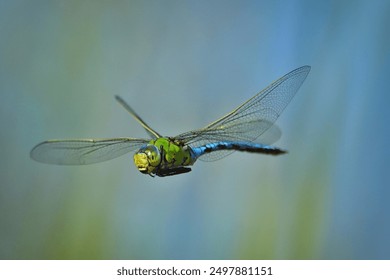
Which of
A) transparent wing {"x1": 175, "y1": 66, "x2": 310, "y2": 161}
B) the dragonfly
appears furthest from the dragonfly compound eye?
transparent wing {"x1": 175, "y1": 66, "x2": 310, "y2": 161}

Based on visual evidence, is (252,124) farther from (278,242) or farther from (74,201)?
(74,201)
